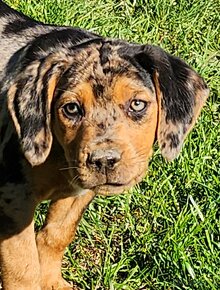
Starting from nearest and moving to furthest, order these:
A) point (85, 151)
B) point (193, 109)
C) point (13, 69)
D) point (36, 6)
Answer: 1. point (85, 151)
2. point (193, 109)
3. point (13, 69)
4. point (36, 6)

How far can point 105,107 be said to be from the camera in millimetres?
5316

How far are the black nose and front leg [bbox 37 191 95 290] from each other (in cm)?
Result: 107

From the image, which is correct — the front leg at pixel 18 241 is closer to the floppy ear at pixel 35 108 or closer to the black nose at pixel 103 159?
the floppy ear at pixel 35 108

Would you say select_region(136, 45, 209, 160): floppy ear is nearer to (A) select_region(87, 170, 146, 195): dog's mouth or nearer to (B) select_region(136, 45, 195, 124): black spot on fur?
(B) select_region(136, 45, 195, 124): black spot on fur

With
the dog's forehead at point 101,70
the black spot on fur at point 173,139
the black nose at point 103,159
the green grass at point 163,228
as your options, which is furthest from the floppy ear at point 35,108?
the green grass at point 163,228

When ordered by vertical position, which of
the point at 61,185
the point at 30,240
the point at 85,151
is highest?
the point at 85,151

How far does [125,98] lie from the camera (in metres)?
5.37

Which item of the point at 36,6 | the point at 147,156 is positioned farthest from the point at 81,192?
the point at 36,6

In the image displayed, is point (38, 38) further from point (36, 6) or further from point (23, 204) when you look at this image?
point (36, 6)

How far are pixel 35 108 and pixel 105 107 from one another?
16.0 inches

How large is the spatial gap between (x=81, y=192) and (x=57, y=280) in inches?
31.9

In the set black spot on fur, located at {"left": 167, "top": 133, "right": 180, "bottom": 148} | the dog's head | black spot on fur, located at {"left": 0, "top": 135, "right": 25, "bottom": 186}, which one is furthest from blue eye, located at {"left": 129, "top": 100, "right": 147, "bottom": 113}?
black spot on fur, located at {"left": 0, "top": 135, "right": 25, "bottom": 186}

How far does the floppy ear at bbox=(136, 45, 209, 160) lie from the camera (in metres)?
5.49

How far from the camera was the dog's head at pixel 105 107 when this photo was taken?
524cm
